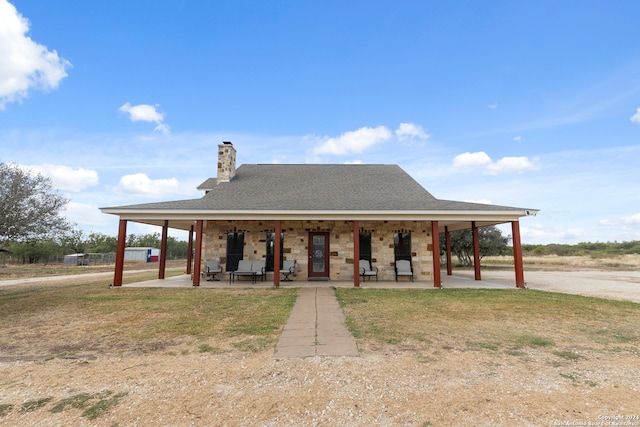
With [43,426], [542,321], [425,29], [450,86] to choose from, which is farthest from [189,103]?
[542,321]

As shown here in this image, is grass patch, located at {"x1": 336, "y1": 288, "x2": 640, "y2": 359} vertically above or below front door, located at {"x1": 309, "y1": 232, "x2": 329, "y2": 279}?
below

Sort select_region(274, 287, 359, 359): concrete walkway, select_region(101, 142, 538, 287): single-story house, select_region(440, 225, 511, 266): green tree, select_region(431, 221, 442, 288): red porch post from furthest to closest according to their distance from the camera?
select_region(440, 225, 511, 266): green tree
select_region(431, 221, 442, 288): red porch post
select_region(101, 142, 538, 287): single-story house
select_region(274, 287, 359, 359): concrete walkway

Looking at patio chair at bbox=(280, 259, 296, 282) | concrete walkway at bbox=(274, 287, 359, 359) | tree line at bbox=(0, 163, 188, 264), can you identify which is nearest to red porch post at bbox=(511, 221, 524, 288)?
concrete walkway at bbox=(274, 287, 359, 359)

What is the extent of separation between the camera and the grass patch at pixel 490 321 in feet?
14.6

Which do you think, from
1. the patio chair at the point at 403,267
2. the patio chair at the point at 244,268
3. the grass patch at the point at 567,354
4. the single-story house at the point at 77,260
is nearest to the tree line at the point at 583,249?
the patio chair at the point at 403,267

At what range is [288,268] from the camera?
11.4 metres

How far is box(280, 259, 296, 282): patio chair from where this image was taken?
37.1ft

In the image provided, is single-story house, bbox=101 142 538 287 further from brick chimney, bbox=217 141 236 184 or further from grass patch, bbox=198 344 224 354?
grass patch, bbox=198 344 224 354

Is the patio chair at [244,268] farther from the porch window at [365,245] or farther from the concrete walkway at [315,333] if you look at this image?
the porch window at [365,245]

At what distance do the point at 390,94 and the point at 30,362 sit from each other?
16512 mm

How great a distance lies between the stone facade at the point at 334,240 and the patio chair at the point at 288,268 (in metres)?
0.41

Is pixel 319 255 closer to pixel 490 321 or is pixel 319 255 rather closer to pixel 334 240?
pixel 334 240

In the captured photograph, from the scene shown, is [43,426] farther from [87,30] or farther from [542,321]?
[87,30]

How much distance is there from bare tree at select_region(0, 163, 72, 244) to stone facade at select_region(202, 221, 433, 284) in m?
8.07
